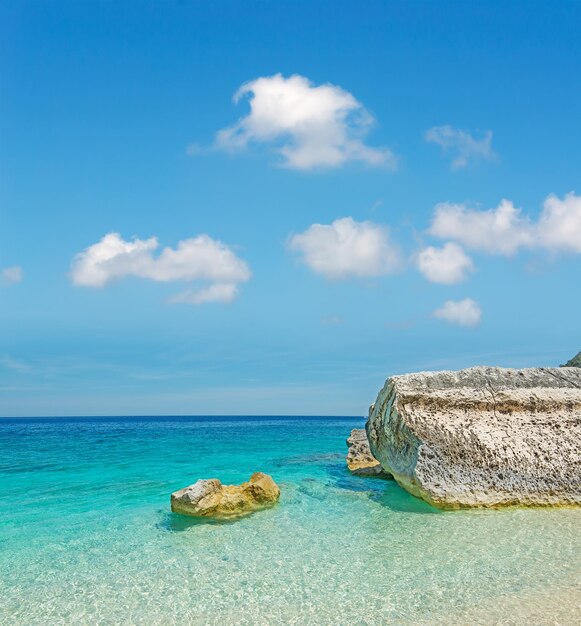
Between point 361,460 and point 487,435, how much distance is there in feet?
26.5

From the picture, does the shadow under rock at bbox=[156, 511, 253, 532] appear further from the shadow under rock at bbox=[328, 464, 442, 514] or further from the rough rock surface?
the shadow under rock at bbox=[328, 464, 442, 514]

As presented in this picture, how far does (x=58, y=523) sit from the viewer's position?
11.6 meters

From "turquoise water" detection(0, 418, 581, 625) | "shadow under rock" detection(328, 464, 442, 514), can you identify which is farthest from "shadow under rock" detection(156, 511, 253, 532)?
"shadow under rock" detection(328, 464, 442, 514)

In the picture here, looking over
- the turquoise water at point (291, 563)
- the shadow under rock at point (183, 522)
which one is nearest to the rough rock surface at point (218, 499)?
the shadow under rock at point (183, 522)

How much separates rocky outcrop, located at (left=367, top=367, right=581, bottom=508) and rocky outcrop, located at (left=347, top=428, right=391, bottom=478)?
11.6ft

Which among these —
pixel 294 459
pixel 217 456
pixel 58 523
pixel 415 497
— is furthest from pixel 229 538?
pixel 217 456

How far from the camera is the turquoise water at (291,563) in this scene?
270 inches

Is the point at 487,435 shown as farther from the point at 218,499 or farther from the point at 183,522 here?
the point at 183,522

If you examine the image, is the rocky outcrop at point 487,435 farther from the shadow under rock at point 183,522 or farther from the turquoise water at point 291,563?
the shadow under rock at point 183,522

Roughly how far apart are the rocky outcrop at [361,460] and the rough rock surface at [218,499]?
557 centimetres

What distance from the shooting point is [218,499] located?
39.4 feet

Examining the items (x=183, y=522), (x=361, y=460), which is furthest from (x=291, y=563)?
(x=361, y=460)

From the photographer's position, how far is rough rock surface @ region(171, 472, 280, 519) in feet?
38.5

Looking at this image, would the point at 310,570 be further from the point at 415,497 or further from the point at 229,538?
the point at 415,497
